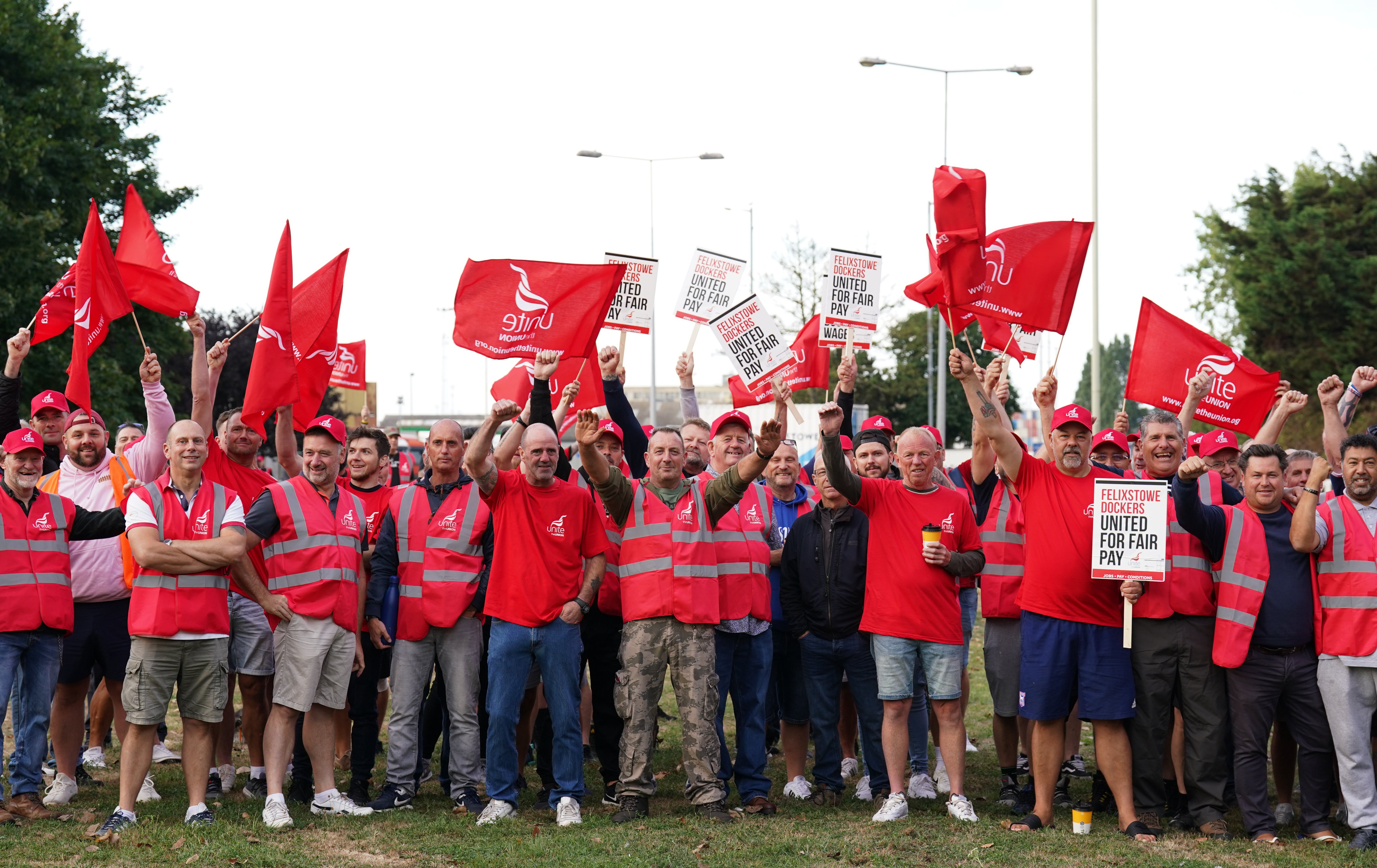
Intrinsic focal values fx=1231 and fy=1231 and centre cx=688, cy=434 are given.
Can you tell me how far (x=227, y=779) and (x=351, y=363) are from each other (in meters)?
4.54

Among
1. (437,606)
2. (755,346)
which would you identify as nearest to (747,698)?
(437,606)

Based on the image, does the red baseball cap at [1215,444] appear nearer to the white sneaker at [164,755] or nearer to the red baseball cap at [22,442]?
the red baseball cap at [22,442]

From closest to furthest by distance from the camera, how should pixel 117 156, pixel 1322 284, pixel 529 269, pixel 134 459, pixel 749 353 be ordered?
pixel 134 459, pixel 529 269, pixel 749 353, pixel 117 156, pixel 1322 284

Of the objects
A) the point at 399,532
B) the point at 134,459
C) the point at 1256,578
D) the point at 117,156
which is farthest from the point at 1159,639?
the point at 117,156

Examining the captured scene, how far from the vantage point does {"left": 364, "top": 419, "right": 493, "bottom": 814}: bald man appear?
808 cm

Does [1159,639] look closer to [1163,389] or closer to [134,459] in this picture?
[1163,389]

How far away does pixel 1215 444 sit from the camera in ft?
28.9

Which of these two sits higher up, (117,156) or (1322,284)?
(117,156)

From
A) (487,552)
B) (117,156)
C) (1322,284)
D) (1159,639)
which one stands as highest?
(117,156)

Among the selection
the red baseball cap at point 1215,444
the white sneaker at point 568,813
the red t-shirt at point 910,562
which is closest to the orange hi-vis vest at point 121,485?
the white sneaker at point 568,813

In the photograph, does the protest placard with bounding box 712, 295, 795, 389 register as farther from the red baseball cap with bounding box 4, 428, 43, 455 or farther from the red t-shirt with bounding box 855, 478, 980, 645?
the red baseball cap with bounding box 4, 428, 43, 455

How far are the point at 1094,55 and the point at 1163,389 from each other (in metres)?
13.8

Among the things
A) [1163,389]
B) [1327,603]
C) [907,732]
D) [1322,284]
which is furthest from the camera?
[1322,284]

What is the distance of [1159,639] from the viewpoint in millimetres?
7688
